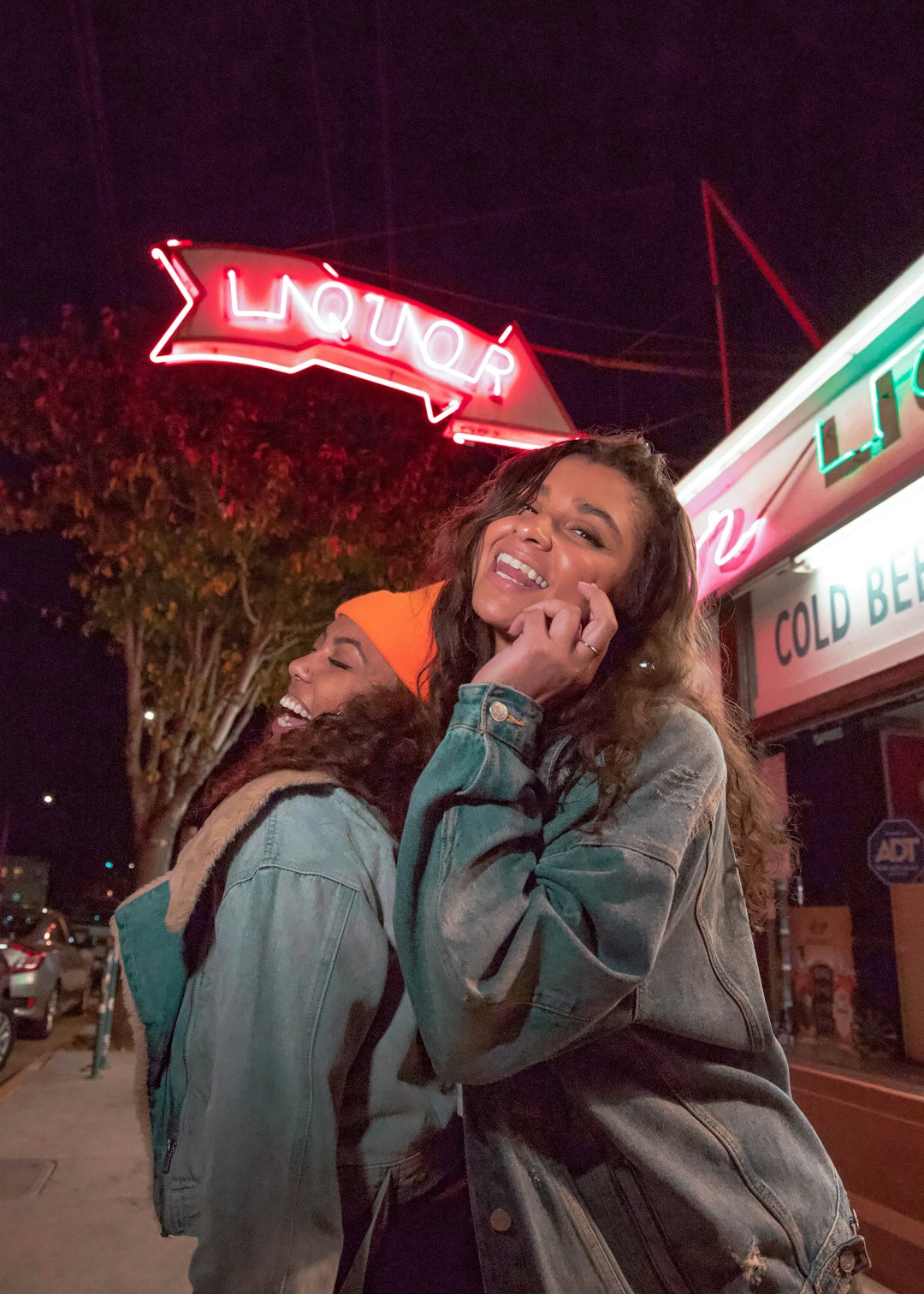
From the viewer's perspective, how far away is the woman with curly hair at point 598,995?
125 cm

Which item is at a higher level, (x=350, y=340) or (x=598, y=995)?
(x=350, y=340)

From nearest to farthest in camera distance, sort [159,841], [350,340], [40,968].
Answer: [350,340]
[40,968]
[159,841]

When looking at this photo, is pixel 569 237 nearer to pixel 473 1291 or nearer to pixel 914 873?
pixel 914 873

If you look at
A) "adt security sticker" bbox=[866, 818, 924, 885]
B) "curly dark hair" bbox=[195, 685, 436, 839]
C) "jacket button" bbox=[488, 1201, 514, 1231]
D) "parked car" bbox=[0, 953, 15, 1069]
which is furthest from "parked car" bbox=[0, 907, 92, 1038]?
"jacket button" bbox=[488, 1201, 514, 1231]

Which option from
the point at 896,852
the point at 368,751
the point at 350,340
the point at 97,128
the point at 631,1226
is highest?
the point at 97,128

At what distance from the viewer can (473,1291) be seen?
58.1 inches

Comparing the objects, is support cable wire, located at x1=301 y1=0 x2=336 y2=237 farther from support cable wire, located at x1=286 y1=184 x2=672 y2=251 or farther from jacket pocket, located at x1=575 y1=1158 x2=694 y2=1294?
jacket pocket, located at x1=575 y1=1158 x2=694 y2=1294

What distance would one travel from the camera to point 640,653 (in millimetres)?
1859

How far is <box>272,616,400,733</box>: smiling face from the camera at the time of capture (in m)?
2.38

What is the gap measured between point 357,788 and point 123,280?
11.9 meters

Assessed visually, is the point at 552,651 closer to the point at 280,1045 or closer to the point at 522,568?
the point at 522,568

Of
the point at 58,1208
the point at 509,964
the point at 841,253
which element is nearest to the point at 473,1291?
the point at 509,964

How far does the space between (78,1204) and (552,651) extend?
5.52 meters

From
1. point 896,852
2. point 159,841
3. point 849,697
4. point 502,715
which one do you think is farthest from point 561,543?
point 159,841
